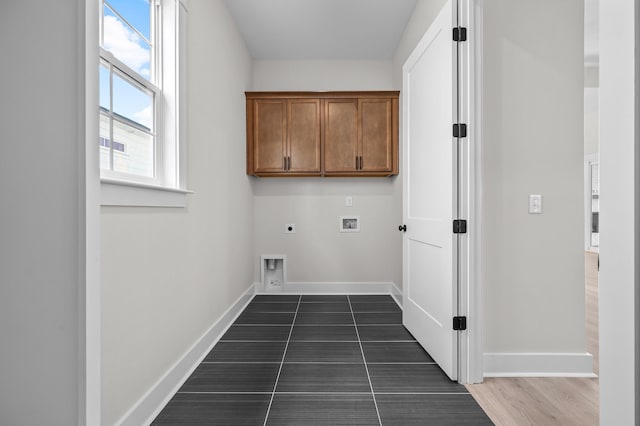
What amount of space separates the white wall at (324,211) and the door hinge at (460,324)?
6.84 feet

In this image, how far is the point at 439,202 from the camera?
7.02 feet

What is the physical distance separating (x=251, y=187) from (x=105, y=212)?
2701mm

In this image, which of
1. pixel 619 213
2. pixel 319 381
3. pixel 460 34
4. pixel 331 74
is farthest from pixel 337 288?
pixel 619 213

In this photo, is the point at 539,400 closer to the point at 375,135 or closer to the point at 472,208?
the point at 472,208

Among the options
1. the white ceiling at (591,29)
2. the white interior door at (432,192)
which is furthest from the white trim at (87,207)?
the white ceiling at (591,29)

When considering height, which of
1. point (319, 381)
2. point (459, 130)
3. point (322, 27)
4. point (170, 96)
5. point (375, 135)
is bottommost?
point (319, 381)

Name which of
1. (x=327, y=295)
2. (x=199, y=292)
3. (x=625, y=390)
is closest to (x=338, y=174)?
(x=327, y=295)

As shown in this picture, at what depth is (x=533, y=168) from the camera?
2.02 m

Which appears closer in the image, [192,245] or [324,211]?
[192,245]

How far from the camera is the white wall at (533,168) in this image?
2.01 m

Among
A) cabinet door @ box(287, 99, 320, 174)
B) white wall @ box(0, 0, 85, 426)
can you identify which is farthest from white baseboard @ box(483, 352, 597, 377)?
cabinet door @ box(287, 99, 320, 174)

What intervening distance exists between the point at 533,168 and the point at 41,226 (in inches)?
88.9

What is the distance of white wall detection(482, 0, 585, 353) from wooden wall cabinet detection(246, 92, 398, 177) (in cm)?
178

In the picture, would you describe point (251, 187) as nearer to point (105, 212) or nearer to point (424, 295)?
point (424, 295)
